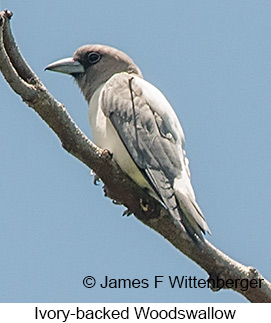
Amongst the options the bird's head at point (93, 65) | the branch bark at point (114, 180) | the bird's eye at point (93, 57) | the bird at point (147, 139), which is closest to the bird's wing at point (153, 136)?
the bird at point (147, 139)

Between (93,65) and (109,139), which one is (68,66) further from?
(109,139)

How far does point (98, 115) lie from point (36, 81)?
1.70m

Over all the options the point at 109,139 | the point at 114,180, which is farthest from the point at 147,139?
the point at 114,180

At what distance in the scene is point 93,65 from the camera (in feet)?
24.1

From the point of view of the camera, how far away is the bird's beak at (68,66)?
7.29 m

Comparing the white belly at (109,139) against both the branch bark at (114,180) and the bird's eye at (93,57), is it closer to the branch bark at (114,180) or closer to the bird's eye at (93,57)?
the branch bark at (114,180)

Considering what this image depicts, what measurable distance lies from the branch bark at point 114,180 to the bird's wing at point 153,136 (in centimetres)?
16

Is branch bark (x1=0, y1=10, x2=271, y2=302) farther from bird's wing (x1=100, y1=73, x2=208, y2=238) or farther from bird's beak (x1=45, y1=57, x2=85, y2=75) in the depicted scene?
bird's beak (x1=45, y1=57, x2=85, y2=75)

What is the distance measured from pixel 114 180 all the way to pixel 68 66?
8.14 feet

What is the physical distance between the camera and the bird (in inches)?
211

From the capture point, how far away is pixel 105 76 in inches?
284

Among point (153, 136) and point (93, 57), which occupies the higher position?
point (93, 57)

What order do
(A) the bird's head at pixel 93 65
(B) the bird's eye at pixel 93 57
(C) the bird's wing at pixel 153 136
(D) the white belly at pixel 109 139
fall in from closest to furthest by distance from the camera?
(C) the bird's wing at pixel 153 136 < (D) the white belly at pixel 109 139 < (A) the bird's head at pixel 93 65 < (B) the bird's eye at pixel 93 57
